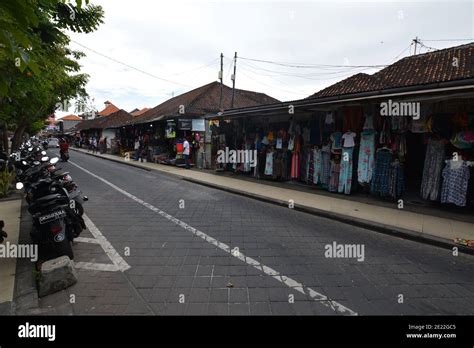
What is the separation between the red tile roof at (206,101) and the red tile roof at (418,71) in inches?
368

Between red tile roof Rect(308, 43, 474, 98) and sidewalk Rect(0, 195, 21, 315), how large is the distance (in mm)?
9803

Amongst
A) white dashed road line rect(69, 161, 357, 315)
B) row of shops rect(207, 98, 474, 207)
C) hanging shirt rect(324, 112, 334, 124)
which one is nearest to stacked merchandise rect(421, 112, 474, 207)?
row of shops rect(207, 98, 474, 207)

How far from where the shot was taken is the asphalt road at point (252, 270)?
3135 millimetres

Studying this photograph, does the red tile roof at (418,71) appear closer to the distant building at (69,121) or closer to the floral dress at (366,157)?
the floral dress at (366,157)

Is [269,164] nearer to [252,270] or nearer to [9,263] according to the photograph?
[252,270]

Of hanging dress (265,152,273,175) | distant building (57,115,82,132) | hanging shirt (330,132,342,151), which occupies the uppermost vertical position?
distant building (57,115,82,132)

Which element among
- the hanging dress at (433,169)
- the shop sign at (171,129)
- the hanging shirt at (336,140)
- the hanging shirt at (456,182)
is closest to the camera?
the hanging shirt at (456,182)

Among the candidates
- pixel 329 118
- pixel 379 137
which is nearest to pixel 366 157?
pixel 379 137

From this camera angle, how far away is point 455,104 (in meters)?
6.68

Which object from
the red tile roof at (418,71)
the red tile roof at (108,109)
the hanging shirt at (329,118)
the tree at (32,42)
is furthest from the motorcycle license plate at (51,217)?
the red tile roof at (108,109)

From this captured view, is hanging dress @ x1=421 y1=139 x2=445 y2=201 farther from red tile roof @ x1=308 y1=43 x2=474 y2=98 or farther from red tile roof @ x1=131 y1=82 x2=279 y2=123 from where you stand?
red tile roof @ x1=131 y1=82 x2=279 y2=123

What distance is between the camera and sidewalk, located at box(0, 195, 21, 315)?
3105 mm
